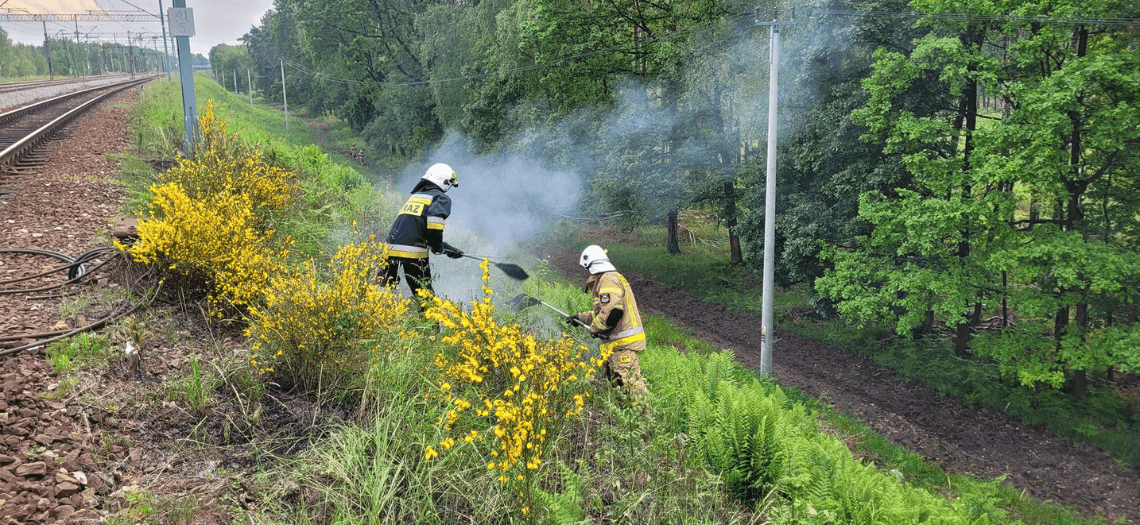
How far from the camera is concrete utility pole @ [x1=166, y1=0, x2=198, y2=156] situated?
33.9 ft

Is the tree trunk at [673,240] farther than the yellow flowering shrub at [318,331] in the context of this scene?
Yes

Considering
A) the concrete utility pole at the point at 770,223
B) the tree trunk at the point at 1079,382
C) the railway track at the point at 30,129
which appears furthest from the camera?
the tree trunk at the point at 1079,382

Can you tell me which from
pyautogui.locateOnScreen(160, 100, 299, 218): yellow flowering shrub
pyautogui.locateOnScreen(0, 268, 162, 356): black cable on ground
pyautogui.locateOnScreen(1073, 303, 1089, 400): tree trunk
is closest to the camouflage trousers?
pyautogui.locateOnScreen(0, 268, 162, 356): black cable on ground

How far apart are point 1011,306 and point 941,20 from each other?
545 centimetres

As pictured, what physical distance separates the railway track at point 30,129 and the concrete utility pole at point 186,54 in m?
3.08

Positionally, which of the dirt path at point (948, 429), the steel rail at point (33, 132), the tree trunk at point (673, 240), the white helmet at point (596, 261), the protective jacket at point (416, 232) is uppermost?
the steel rail at point (33, 132)

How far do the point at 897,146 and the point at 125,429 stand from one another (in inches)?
513

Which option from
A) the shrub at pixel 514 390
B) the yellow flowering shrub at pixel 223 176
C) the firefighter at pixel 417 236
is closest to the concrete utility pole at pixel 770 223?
the firefighter at pixel 417 236

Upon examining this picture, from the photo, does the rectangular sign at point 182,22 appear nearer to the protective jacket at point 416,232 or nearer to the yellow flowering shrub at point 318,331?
the protective jacket at point 416,232

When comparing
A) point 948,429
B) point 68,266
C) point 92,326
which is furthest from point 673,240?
point 92,326

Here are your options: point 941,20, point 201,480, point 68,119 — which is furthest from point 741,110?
point 68,119

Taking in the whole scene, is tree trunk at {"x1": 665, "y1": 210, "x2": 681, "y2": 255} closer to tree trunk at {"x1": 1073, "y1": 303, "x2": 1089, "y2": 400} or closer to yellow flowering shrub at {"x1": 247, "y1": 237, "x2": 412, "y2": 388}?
tree trunk at {"x1": 1073, "y1": 303, "x2": 1089, "y2": 400}

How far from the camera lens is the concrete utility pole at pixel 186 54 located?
10.3 meters

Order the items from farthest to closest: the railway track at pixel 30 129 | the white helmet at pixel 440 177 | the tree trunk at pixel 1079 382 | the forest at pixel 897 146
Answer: the tree trunk at pixel 1079 382, the railway track at pixel 30 129, the forest at pixel 897 146, the white helmet at pixel 440 177
